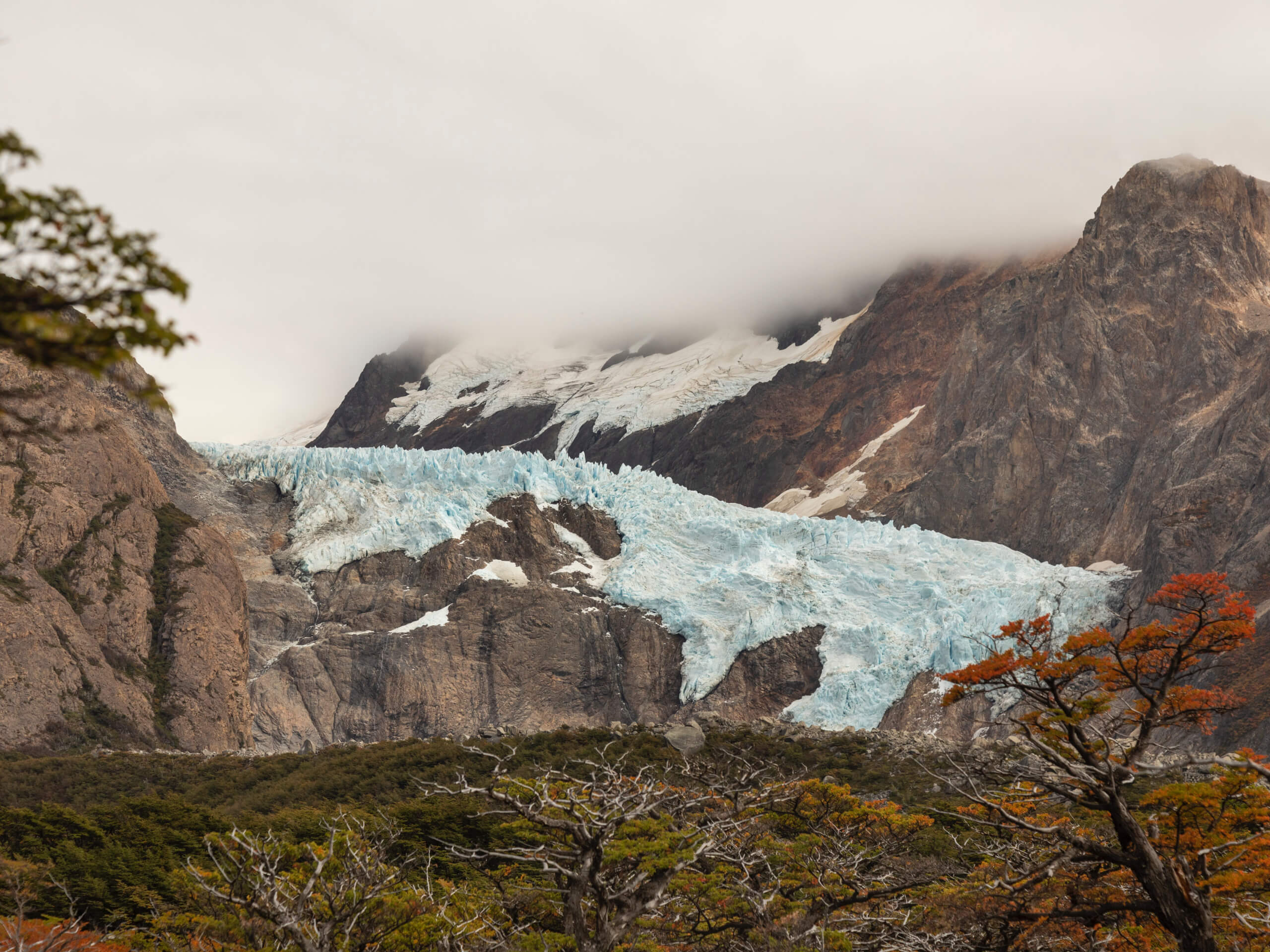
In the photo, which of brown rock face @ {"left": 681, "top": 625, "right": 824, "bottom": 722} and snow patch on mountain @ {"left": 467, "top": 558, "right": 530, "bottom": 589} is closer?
brown rock face @ {"left": 681, "top": 625, "right": 824, "bottom": 722}

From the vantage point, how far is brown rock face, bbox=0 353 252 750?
6053 centimetres

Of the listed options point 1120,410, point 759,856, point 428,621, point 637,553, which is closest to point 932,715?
point 637,553

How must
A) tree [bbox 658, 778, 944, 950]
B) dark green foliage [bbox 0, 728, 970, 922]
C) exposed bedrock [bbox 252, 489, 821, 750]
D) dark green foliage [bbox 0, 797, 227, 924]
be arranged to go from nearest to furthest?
tree [bbox 658, 778, 944, 950], dark green foliage [bbox 0, 797, 227, 924], dark green foliage [bbox 0, 728, 970, 922], exposed bedrock [bbox 252, 489, 821, 750]

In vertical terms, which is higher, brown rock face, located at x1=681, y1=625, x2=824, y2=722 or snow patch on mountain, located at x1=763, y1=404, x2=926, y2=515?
snow patch on mountain, located at x1=763, y1=404, x2=926, y2=515

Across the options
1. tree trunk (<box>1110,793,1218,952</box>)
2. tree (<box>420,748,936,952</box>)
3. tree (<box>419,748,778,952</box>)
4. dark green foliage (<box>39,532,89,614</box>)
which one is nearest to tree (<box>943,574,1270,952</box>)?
tree trunk (<box>1110,793,1218,952</box>)

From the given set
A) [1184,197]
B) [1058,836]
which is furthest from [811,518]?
[1058,836]

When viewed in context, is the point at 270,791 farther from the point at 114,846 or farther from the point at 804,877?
the point at 804,877

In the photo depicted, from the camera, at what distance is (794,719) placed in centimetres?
8112

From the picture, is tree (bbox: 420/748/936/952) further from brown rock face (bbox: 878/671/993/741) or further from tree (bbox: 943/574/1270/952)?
brown rock face (bbox: 878/671/993/741)

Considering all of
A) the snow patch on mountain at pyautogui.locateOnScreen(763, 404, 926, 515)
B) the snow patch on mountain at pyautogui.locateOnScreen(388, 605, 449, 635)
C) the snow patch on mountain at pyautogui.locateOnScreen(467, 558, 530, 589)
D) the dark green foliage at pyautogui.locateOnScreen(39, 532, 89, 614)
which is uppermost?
the dark green foliage at pyautogui.locateOnScreen(39, 532, 89, 614)

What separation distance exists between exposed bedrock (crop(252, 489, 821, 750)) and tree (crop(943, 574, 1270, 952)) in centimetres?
6483

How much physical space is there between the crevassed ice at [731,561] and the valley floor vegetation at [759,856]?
4465cm

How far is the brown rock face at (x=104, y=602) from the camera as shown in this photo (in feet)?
199

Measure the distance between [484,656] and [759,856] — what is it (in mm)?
70396
